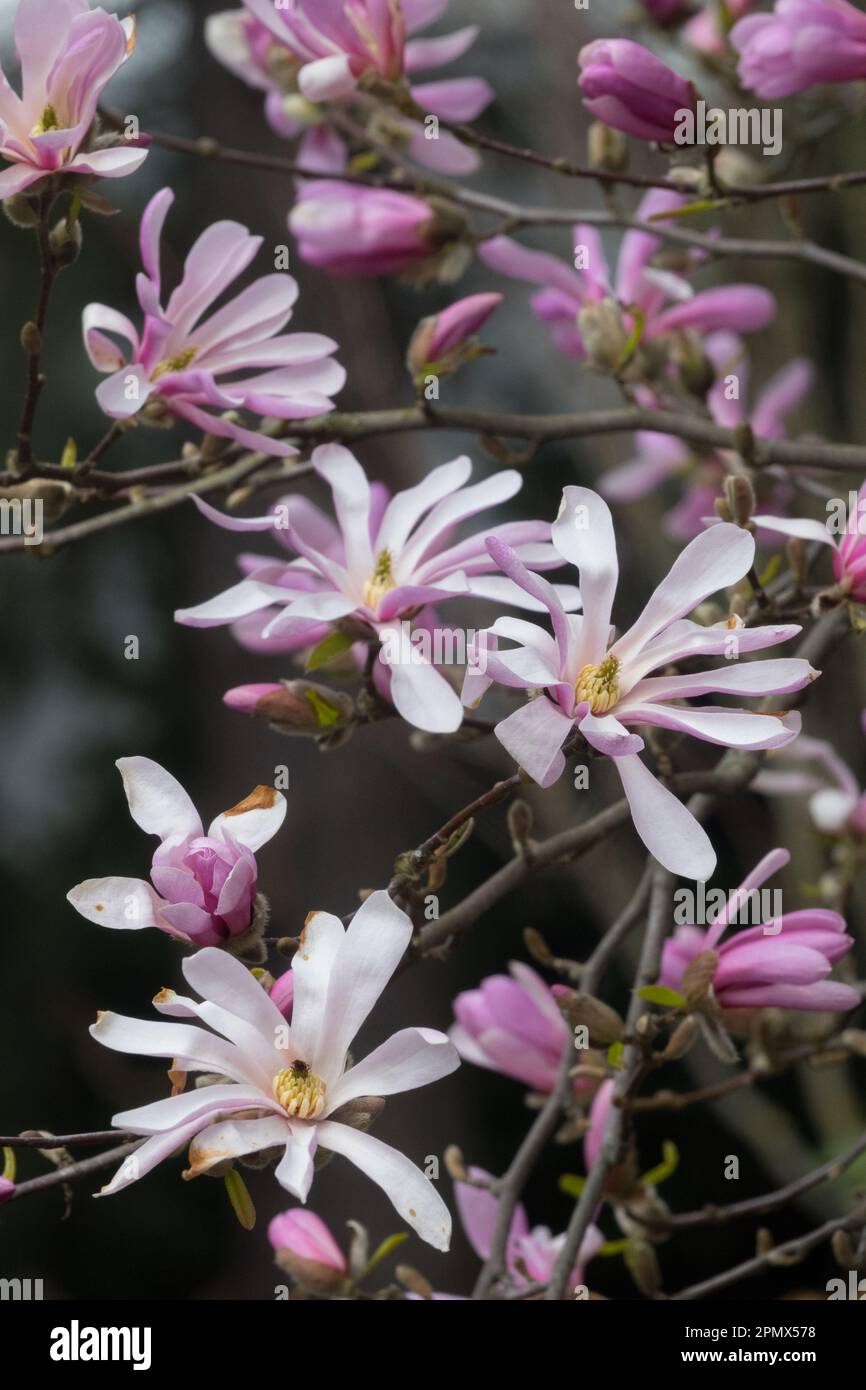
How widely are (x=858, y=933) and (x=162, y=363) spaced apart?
1.05 metres

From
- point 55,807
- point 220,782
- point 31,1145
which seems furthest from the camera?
point 55,807

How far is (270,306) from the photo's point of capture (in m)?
0.55

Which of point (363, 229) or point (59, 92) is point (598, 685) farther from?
point (363, 229)

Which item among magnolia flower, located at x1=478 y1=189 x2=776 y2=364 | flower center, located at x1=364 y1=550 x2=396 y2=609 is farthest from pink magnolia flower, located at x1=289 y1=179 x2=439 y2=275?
flower center, located at x1=364 y1=550 x2=396 y2=609

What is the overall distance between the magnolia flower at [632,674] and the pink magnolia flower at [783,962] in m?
0.10

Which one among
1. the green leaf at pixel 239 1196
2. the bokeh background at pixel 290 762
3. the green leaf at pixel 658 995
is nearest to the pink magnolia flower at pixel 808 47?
the green leaf at pixel 658 995

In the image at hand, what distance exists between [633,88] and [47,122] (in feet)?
0.79

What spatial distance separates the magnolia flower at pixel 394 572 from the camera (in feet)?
1.50

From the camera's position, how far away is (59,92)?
48 centimetres

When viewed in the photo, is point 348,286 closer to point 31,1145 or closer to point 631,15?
point 631,15


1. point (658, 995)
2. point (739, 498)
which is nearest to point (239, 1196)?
point (658, 995)

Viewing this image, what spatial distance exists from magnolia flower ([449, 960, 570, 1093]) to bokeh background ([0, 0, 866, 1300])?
1.70 ft

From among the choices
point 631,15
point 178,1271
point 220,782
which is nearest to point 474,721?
point 631,15

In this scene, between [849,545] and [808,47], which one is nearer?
[849,545]
